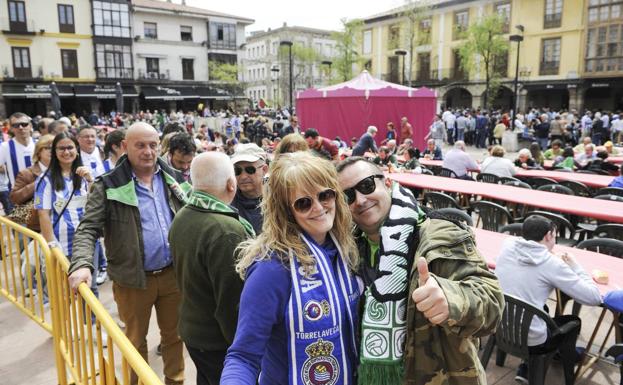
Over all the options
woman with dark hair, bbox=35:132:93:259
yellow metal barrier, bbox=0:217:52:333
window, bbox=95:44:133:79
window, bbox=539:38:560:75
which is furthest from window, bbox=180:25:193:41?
woman with dark hair, bbox=35:132:93:259

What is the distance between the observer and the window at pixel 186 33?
135ft

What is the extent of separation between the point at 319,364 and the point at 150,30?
1701 inches

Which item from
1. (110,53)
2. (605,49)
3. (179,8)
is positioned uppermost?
(179,8)

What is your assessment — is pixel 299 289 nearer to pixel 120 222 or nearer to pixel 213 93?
pixel 120 222

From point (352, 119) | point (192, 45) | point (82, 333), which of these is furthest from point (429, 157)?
point (192, 45)

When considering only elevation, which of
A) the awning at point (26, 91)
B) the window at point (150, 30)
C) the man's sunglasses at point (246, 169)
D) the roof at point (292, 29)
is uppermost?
the roof at point (292, 29)

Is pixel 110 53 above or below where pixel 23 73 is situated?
above

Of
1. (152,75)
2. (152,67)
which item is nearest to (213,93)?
(152,75)

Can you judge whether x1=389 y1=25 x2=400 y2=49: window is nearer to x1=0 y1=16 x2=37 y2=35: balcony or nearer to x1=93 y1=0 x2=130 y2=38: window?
x1=93 y1=0 x2=130 y2=38: window

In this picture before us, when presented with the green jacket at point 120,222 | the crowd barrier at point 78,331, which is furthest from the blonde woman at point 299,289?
the green jacket at point 120,222

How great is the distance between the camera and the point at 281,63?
2218 inches

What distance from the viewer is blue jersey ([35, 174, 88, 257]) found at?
3.71 metres

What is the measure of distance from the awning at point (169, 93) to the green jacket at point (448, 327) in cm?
3911

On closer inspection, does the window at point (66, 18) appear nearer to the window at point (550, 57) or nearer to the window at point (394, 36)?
the window at point (394, 36)
